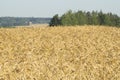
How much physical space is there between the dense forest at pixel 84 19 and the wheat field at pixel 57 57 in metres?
44.1

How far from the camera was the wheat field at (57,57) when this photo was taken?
32.9 feet

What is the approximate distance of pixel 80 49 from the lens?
12.7 m

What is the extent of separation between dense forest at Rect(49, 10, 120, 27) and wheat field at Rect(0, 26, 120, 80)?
44.1 metres

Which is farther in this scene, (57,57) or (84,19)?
(84,19)

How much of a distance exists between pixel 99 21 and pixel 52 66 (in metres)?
56.1

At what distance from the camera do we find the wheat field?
32.9ft

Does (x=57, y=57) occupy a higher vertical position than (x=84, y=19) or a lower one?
higher

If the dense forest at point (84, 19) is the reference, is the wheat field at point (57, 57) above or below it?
above

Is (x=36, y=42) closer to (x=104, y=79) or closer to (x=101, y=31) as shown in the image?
(x=104, y=79)

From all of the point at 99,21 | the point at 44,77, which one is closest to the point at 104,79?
the point at 44,77

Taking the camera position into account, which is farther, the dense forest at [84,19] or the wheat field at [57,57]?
the dense forest at [84,19]

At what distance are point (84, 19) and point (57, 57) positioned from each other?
52.1 m

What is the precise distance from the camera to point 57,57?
1129 cm

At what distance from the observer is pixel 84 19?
63000mm
